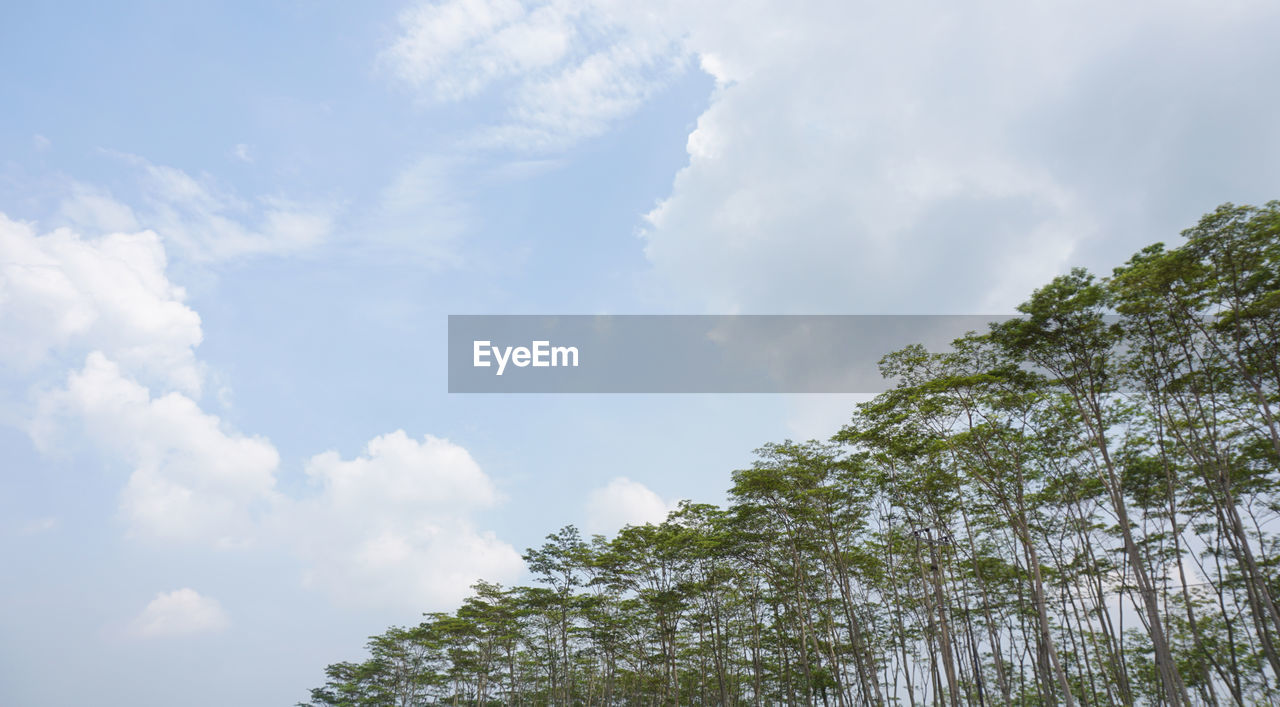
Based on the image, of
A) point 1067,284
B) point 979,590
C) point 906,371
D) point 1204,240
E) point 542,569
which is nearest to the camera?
point 1204,240

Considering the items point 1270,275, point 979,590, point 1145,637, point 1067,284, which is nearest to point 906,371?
point 1067,284

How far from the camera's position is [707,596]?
20.7 metres

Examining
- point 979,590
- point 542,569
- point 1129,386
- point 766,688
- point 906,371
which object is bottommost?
point 766,688

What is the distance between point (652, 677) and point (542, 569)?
302 inches

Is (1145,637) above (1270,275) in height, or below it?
below

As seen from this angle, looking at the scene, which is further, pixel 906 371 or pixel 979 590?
pixel 979 590

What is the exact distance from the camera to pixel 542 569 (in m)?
21.9

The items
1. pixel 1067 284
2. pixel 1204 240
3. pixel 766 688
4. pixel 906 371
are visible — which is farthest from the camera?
pixel 766 688

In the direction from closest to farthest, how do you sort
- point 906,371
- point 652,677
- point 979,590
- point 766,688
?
1. point 906,371
2. point 979,590
3. point 652,677
4. point 766,688

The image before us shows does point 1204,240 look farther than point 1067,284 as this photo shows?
No

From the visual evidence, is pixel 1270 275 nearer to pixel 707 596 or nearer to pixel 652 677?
pixel 707 596

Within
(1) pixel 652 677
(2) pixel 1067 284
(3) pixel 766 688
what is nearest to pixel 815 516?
(2) pixel 1067 284

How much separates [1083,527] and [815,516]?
6.74 m

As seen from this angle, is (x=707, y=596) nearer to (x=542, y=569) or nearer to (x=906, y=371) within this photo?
(x=542, y=569)
